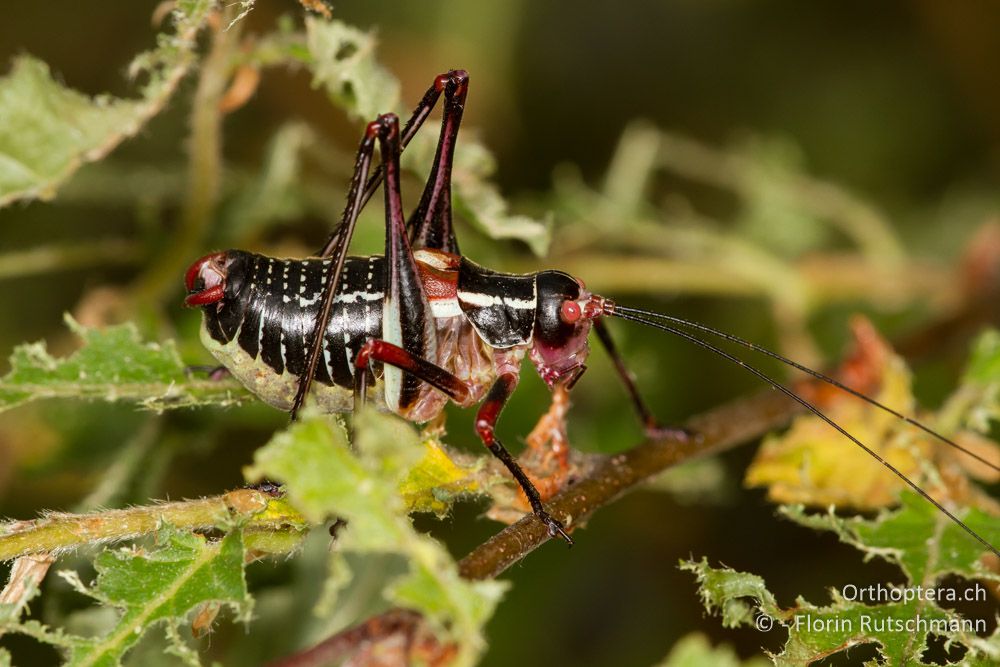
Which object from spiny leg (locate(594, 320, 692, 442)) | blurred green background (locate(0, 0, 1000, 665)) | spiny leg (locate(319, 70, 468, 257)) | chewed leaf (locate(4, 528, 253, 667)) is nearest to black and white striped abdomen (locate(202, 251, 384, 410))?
spiny leg (locate(319, 70, 468, 257))

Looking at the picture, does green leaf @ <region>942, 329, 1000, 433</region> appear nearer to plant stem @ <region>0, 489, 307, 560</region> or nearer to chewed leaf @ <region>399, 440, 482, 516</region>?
chewed leaf @ <region>399, 440, 482, 516</region>

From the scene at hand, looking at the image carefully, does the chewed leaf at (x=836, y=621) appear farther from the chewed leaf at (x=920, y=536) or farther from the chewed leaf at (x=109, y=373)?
the chewed leaf at (x=109, y=373)

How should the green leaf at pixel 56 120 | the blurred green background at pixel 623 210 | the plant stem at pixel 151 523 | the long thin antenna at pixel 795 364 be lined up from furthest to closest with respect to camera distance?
the blurred green background at pixel 623 210
the green leaf at pixel 56 120
the long thin antenna at pixel 795 364
the plant stem at pixel 151 523

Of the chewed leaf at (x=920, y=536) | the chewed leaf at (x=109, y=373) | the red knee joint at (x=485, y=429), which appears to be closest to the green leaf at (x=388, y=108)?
the red knee joint at (x=485, y=429)

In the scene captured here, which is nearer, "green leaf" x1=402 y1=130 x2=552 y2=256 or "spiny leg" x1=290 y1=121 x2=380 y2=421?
"spiny leg" x1=290 y1=121 x2=380 y2=421

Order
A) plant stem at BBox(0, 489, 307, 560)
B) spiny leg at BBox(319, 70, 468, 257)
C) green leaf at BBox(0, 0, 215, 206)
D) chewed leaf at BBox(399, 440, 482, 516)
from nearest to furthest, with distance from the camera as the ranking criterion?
plant stem at BBox(0, 489, 307, 560)
chewed leaf at BBox(399, 440, 482, 516)
green leaf at BBox(0, 0, 215, 206)
spiny leg at BBox(319, 70, 468, 257)

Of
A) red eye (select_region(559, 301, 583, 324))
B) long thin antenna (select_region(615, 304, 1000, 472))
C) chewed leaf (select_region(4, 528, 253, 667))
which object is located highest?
long thin antenna (select_region(615, 304, 1000, 472))

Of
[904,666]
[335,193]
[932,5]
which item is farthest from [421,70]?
[904,666]

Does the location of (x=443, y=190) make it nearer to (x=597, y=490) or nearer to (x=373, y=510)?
(x=597, y=490)
